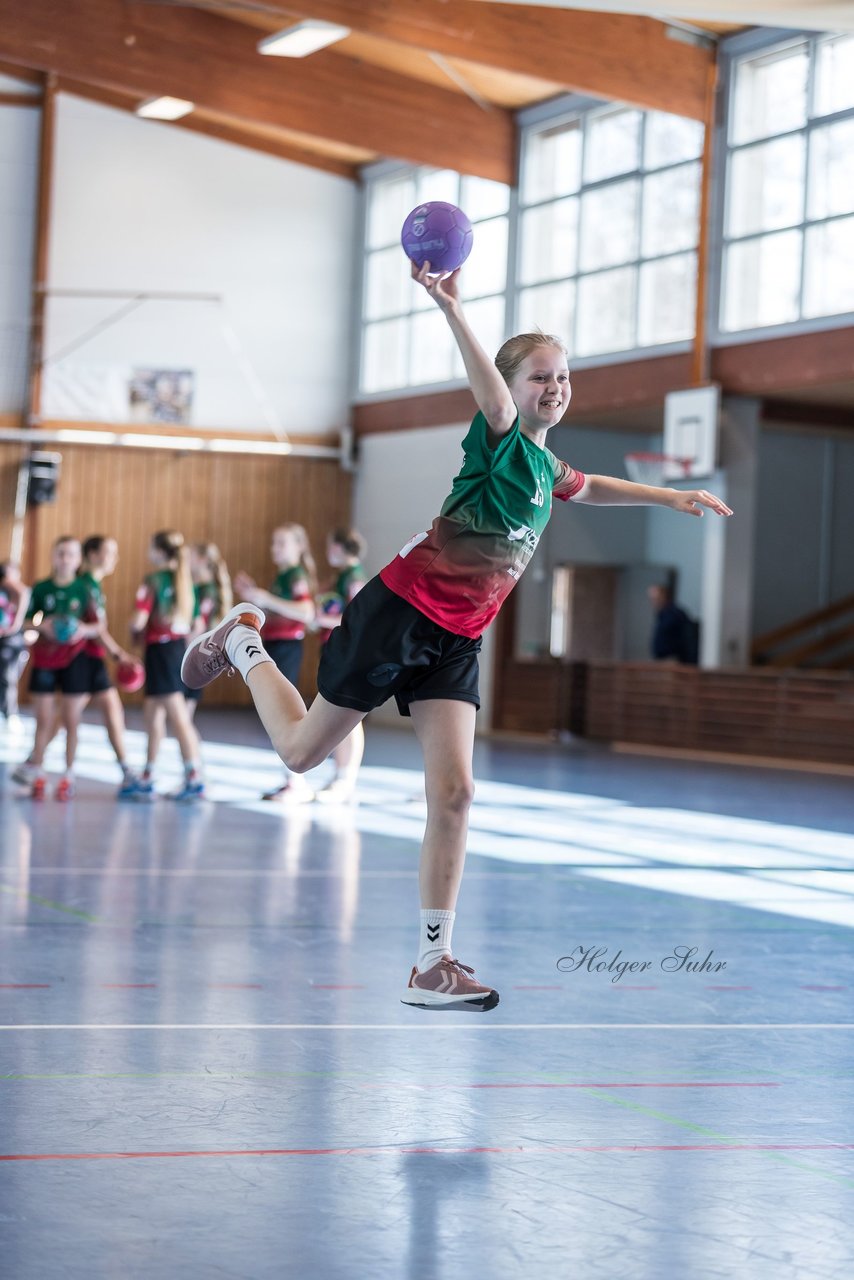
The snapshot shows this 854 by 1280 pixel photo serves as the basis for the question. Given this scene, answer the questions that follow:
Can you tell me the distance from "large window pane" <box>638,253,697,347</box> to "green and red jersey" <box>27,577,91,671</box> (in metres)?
10.00

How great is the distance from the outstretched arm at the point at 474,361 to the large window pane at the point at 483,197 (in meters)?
18.1

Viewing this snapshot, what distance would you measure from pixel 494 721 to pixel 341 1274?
19080mm

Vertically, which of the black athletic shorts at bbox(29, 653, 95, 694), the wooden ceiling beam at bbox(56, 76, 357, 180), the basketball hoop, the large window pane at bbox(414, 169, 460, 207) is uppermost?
the wooden ceiling beam at bbox(56, 76, 357, 180)

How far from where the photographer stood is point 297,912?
654 cm

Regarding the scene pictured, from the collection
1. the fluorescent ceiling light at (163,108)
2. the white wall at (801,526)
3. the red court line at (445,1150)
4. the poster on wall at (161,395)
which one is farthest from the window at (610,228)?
the red court line at (445,1150)

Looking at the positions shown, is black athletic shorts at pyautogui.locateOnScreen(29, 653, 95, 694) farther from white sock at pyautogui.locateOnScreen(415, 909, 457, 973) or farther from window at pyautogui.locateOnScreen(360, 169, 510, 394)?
window at pyautogui.locateOnScreen(360, 169, 510, 394)

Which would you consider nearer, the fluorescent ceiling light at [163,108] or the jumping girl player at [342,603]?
the jumping girl player at [342,603]

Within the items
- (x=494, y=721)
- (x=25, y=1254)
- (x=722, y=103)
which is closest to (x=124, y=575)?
(x=494, y=721)

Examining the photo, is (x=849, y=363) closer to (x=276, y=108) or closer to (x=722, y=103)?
(x=722, y=103)

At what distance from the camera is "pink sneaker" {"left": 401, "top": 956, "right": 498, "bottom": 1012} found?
394cm

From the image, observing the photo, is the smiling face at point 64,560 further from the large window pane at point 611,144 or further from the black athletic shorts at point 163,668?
the large window pane at point 611,144

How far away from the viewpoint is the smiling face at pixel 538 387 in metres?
3.95

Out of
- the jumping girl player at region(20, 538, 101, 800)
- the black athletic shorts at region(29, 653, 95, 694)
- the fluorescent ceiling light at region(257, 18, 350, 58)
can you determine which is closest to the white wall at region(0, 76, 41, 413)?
the fluorescent ceiling light at region(257, 18, 350, 58)

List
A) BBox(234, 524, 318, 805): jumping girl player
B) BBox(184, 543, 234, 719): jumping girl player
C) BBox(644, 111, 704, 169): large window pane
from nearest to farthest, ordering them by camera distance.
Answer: BBox(234, 524, 318, 805): jumping girl player → BBox(184, 543, 234, 719): jumping girl player → BBox(644, 111, 704, 169): large window pane
